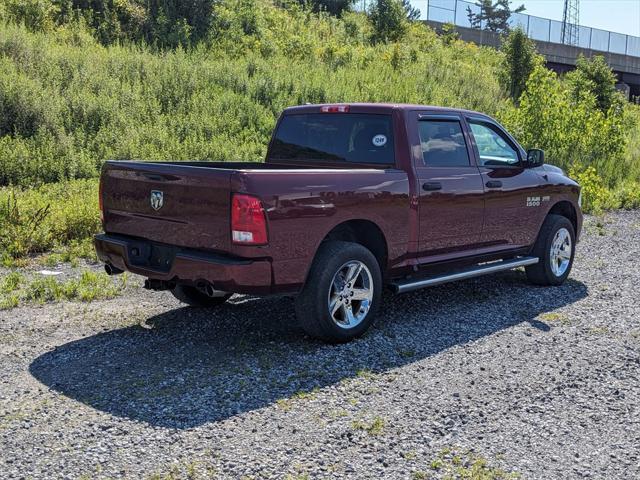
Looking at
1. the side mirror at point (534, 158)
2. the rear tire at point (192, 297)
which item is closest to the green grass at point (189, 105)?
the rear tire at point (192, 297)

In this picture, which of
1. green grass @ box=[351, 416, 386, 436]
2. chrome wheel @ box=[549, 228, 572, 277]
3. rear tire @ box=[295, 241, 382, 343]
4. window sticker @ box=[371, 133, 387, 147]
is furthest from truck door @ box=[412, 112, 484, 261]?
green grass @ box=[351, 416, 386, 436]

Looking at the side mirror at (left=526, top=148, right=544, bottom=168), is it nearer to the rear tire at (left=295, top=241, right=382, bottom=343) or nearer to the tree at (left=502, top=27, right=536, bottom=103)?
the rear tire at (left=295, top=241, right=382, bottom=343)

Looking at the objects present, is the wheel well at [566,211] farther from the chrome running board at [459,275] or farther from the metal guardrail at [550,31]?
the metal guardrail at [550,31]

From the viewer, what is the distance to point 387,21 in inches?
1139

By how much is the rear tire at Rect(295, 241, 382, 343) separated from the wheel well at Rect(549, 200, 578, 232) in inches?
134

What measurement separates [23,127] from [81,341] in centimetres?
903

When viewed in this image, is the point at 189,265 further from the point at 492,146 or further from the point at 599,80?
the point at 599,80

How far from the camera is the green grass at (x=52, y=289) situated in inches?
273

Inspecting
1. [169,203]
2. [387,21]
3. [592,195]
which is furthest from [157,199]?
[387,21]

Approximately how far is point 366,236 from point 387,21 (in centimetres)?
2454

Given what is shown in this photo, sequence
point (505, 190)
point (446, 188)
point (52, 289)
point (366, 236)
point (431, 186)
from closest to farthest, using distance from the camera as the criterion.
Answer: point (366, 236)
point (431, 186)
point (446, 188)
point (52, 289)
point (505, 190)

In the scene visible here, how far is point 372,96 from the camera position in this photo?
1905 centimetres

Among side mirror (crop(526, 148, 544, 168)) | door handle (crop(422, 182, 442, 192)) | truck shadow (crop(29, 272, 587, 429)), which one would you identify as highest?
side mirror (crop(526, 148, 544, 168))

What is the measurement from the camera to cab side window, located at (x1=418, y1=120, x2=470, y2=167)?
6.55 metres
